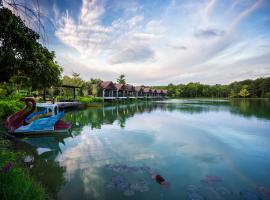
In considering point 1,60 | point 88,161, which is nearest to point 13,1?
point 1,60

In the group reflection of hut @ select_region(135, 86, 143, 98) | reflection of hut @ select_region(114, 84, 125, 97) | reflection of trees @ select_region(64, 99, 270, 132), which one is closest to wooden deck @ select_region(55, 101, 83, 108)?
reflection of trees @ select_region(64, 99, 270, 132)

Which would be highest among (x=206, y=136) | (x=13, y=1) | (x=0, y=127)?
(x=13, y=1)

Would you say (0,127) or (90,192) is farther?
(0,127)

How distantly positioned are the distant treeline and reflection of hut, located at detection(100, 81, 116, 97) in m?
64.2

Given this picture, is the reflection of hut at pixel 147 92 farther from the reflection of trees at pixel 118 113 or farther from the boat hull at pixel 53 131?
the boat hull at pixel 53 131

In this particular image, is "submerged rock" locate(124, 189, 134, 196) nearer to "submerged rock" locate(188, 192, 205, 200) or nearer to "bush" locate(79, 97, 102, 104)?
"submerged rock" locate(188, 192, 205, 200)

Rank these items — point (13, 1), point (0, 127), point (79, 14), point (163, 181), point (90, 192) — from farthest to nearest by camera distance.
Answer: point (0, 127)
point (163, 181)
point (90, 192)
point (79, 14)
point (13, 1)

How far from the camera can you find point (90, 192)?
4.17 m

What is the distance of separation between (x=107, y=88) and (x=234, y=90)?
76.0 m

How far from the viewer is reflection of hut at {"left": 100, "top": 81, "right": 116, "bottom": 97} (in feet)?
129

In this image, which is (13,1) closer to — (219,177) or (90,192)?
(90,192)

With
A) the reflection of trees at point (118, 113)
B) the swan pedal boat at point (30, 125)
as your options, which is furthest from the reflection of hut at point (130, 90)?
the swan pedal boat at point (30, 125)

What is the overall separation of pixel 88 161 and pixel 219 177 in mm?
4332

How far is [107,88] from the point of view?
131ft
